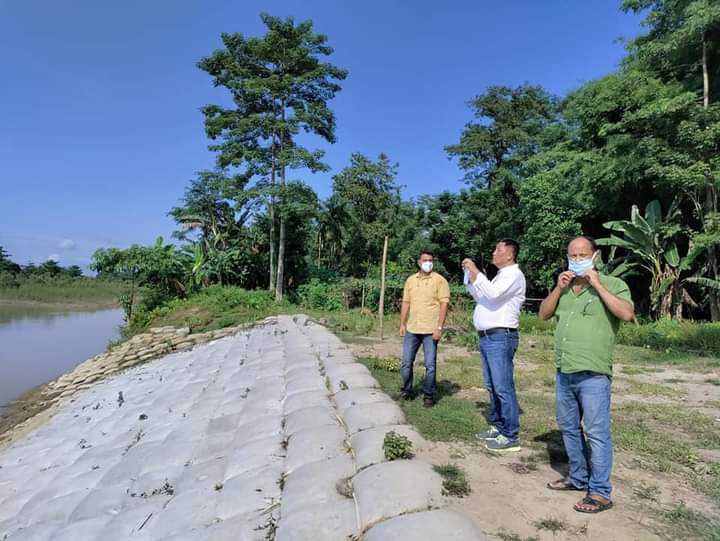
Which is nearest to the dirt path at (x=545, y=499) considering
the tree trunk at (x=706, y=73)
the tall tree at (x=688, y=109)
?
the tall tree at (x=688, y=109)

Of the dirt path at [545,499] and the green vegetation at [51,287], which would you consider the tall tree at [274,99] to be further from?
the green vegetation at [51,287]

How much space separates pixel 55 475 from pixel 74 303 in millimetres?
31793

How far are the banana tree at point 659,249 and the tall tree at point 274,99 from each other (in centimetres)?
871

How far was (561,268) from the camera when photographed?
15.0 meters

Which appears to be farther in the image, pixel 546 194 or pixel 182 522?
pixel 546 194

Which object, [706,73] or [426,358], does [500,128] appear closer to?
[706,73]

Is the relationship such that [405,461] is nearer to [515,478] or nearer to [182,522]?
[515,478]

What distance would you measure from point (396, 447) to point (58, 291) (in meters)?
36.3

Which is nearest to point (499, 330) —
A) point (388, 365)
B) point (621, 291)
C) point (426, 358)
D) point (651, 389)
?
point (621, 291)

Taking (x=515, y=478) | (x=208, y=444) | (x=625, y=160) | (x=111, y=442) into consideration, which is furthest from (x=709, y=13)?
(x=111, y=442)

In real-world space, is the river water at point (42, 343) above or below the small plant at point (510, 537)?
below

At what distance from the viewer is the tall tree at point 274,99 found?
14.4 meters

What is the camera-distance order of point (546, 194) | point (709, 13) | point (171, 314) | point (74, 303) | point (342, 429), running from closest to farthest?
1. point (342, 429)
2. point (709, 13)
3. point (171, 314)
4. point (546, 194)
5. point (74, 303)

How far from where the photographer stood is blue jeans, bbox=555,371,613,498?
214 cm
